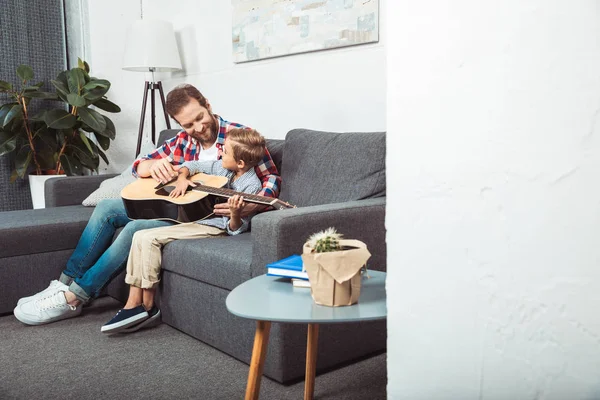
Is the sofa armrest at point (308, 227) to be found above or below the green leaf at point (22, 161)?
below

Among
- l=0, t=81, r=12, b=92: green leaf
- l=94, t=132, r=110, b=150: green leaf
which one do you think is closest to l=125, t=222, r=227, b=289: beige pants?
l=94, t=132, r=110, b=150: green leaf

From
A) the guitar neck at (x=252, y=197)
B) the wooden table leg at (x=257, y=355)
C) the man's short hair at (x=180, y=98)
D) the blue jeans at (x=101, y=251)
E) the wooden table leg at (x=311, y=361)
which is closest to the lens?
the wooden table leg at (x=257, y=355)

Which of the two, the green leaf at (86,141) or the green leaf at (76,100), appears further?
the green leaf at (86,141)

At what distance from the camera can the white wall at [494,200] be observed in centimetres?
82

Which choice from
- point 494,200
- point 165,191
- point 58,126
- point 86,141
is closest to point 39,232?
point 165,191

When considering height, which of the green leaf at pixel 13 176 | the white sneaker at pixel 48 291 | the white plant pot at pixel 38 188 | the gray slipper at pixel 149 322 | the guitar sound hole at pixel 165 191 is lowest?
the gray slipper at pixel 149 322

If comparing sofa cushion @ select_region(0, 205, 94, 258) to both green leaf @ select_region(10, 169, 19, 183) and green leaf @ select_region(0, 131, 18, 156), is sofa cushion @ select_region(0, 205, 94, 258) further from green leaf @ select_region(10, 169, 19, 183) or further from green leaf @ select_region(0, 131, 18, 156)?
green leaf @ select_region(10, 169, 19, 183)

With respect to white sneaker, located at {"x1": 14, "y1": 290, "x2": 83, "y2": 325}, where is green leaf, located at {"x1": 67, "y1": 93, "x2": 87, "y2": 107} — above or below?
above

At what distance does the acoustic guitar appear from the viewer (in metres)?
2.44

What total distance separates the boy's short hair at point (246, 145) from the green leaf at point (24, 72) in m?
2.13

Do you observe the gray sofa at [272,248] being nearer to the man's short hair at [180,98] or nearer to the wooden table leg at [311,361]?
the wooden table leg at [311,361]

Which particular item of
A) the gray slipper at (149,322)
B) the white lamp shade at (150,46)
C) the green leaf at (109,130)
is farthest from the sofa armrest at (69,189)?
the gray slipper at (149,322)

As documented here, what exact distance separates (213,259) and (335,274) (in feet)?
3.07

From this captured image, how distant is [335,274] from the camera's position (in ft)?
4.23
